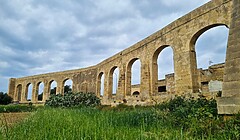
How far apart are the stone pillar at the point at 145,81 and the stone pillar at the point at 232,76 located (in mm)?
8006

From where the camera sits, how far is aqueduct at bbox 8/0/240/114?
371 cm

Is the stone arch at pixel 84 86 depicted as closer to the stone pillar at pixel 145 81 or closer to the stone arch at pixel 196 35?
the stone pillar at pixel 145 81

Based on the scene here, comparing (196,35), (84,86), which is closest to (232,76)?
(196,35)

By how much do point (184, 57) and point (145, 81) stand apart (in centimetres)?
338

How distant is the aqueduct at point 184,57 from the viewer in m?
3.71

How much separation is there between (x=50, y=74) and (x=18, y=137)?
22344 mm

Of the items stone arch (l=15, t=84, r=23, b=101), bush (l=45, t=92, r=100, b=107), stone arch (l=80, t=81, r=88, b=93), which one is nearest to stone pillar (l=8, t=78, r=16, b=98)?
stone arch (l=15, t=84, r=23, b=101)

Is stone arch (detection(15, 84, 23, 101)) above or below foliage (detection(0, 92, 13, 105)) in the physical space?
above

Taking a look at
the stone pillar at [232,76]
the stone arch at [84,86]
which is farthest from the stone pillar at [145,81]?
the stone arch at [84,86]

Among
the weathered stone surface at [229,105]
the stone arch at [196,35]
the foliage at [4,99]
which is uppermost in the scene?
the stone arch at [196,35]

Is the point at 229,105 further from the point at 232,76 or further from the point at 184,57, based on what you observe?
the point at 184,57

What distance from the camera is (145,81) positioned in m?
12.1

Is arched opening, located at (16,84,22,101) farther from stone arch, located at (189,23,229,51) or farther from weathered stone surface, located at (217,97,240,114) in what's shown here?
weathered stone surface, located at (217,97,240,114)

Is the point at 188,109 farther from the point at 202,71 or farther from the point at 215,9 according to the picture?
the point at 202,71
